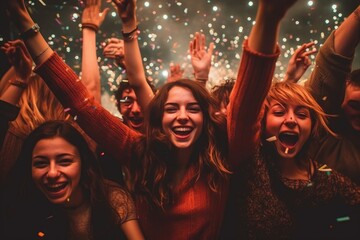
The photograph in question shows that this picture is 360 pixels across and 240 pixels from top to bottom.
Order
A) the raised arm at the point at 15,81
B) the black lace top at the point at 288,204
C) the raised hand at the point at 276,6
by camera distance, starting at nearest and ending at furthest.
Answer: the raised hand at the point at 276,6 < the black lace top at the point at 288,204 < the raised arm at the point at 15,81

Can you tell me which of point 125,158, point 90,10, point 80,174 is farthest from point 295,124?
point 90,10

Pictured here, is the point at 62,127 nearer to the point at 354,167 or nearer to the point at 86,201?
the point at 86,201

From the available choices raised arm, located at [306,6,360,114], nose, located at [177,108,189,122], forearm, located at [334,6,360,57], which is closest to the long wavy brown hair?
nose, located at [177,108,189,122]

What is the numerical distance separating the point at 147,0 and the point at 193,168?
20.1ft

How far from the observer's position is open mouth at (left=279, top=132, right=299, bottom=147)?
5.91 ft

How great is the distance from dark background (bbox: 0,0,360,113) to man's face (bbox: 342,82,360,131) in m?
3.22

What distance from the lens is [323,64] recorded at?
2.00 metres

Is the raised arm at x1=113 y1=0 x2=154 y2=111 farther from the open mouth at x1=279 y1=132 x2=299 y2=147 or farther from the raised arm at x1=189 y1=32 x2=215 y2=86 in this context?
the open mouth at x1=279 y1=132 x2=299 y2=147

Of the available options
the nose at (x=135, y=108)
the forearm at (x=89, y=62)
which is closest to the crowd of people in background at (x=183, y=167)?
the forearm at (x=89, y=62)

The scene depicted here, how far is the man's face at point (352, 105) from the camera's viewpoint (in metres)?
2.05

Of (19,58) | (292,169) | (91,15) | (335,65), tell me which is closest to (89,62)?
(91,15)

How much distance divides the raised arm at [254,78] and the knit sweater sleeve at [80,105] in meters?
0.69

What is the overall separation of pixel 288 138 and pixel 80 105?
3.97 ft

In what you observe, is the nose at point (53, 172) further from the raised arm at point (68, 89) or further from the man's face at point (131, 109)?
the man's face at point (131, 109)
